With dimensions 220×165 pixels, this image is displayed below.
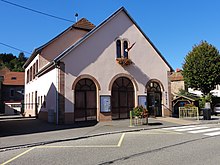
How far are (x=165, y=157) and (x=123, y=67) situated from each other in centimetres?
1425

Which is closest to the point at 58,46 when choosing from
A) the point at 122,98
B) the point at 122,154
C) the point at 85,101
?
the point at 85,101

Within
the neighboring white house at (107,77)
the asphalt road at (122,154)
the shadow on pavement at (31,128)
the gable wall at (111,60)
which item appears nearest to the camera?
the asphalt road at (122,154)

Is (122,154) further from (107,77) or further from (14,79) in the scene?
(14,79)

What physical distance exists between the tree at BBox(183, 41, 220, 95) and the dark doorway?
10446 millimetres

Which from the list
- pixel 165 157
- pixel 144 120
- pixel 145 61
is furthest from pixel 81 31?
pixel 165 157

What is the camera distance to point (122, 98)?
21.4 meters

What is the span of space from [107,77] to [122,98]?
7.65 feet

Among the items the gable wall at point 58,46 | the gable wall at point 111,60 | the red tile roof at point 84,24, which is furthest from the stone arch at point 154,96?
the gable wall at point 58,46

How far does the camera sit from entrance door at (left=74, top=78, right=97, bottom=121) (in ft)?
63.1

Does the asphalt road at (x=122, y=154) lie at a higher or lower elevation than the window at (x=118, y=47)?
lower

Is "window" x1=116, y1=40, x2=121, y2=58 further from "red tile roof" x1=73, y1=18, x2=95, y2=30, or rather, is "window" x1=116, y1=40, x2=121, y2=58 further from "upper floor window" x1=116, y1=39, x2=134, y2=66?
"red tile roof" x1=73, y1=18, x2=95, y2=30

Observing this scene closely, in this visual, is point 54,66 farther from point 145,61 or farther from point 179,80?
point 179,80

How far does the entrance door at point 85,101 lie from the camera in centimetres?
1923

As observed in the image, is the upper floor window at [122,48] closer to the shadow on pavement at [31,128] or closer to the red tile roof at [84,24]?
the shadow on pavement at [31,128]
